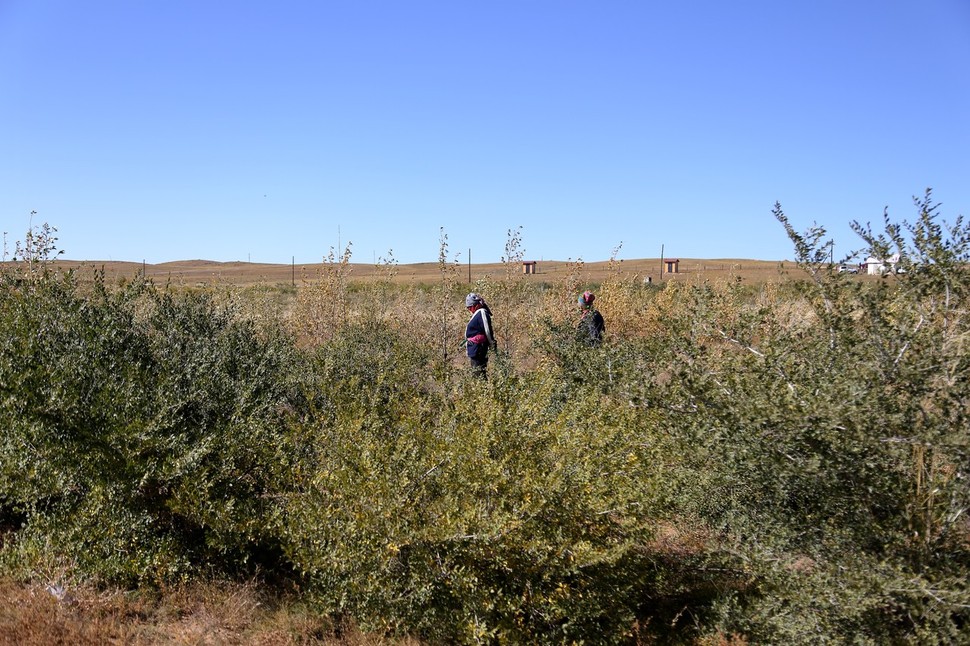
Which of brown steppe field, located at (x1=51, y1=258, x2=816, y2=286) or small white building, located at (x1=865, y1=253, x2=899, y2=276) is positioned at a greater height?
brown steppe field, located at (x1=51, y1=258, x2=816, y2=286)

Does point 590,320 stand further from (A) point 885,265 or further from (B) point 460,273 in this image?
(B) point 460,273

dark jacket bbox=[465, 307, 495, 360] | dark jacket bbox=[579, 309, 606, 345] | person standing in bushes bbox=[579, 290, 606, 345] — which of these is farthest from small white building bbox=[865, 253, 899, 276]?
dark jacket bbox=[465, 307, 495, 360]

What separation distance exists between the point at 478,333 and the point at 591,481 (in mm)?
4566

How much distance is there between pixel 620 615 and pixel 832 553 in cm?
112

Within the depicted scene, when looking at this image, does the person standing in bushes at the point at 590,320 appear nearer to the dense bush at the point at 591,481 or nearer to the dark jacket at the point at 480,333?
the dark jacket at the point at 480,333

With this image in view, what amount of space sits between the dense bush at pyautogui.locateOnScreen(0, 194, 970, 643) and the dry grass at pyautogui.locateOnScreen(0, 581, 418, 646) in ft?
0.48

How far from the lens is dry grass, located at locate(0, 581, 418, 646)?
378 centimetres

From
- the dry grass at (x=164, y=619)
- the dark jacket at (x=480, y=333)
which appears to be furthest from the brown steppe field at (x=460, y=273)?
the dry grass at (x=164, y=619)

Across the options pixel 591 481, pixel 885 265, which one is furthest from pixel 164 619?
pixel 885 265

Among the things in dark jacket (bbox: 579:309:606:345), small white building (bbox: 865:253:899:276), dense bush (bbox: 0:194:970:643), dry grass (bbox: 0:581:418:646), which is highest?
small white building (bbox: 865:253:899:276)

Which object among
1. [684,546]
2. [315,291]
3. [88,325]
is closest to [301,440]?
[88,325]

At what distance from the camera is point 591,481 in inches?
151

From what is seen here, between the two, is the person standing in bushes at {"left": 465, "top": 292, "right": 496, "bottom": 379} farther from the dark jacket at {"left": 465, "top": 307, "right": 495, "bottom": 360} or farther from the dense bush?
the dense bush

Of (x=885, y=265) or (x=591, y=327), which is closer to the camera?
(x=885, y=265)
